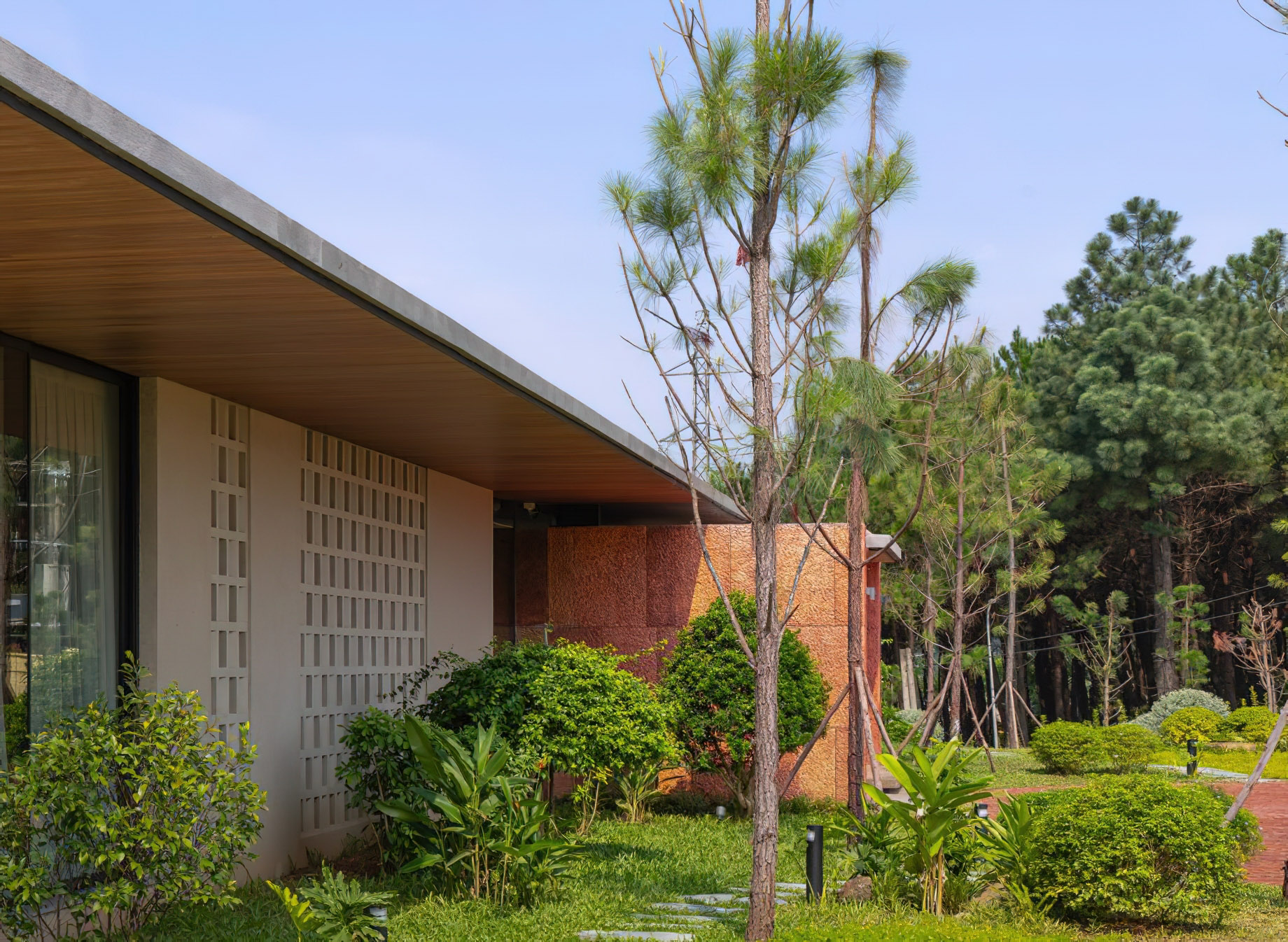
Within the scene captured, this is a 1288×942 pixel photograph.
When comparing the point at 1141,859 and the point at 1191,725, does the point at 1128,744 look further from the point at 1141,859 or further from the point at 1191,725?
the point at 1141,859

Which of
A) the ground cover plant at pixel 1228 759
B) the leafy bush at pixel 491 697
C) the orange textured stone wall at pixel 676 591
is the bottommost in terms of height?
the ground cover plant at pixel 1228 759

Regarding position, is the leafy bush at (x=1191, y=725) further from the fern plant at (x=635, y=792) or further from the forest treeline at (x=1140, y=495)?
the fern plant at (x=635, y=792)

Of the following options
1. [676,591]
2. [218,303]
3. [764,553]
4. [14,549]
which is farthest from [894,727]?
[218,303]

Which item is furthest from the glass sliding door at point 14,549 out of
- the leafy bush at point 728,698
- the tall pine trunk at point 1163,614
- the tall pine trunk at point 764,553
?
the tall pine trunk at point 1163,614

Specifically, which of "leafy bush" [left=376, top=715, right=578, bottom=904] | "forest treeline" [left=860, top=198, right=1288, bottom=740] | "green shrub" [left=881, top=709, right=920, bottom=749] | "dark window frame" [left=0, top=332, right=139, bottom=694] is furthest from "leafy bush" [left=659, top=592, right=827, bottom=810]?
"forest treeline" [left=860, top=198, right=1288, bottom=740]

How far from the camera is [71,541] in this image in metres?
6.63

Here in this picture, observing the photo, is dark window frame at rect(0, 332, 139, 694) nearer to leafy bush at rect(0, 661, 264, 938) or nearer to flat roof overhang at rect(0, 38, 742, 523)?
flat roof overhang at rect(0, 38, 742, 523)

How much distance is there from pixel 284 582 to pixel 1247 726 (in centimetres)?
1926

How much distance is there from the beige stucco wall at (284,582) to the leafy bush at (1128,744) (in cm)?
1001

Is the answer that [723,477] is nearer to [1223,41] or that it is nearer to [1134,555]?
[1223,41]

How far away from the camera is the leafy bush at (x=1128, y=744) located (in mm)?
17219

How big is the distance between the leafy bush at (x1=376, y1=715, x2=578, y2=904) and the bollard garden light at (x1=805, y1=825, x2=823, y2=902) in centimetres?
140

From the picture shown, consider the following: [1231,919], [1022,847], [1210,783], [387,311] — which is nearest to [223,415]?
[387,311]

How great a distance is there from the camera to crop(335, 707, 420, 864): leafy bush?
8031 millimetres
